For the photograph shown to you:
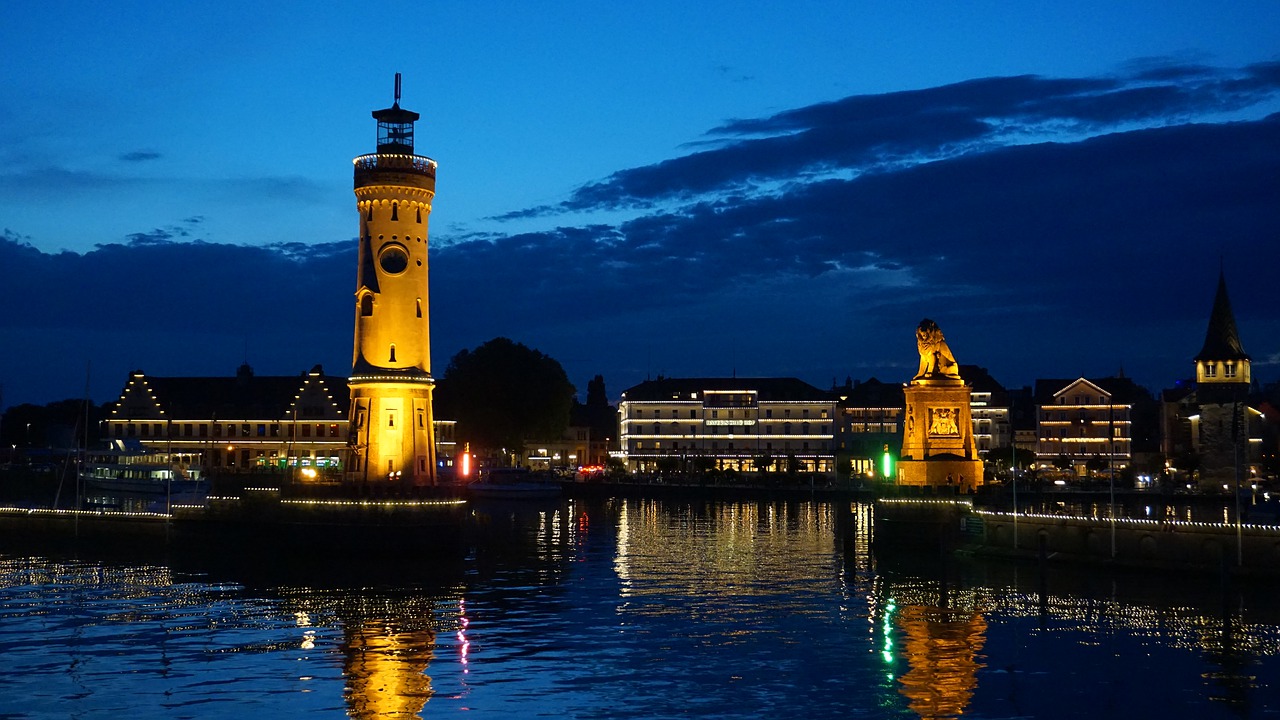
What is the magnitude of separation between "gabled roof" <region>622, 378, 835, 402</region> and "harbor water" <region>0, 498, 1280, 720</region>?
383 feet

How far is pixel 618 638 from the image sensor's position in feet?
119

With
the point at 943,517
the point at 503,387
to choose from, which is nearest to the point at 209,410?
the point at 503,387

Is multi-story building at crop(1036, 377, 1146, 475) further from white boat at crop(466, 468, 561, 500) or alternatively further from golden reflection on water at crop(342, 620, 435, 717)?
golden reflection on water at crop(342, 620, 435, 717)

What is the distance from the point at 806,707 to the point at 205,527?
43.3 metres

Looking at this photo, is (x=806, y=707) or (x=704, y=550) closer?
(x=806, y=707)

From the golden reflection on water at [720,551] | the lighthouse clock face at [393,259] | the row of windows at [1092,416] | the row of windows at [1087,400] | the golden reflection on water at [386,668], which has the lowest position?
the golden reflection on water at [720,551]

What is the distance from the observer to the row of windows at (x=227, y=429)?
13588 centimetres

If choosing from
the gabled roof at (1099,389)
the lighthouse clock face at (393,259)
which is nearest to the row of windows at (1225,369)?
the gabled roof at (1099,389)

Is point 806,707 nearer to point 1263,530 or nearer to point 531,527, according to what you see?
point 1263,530

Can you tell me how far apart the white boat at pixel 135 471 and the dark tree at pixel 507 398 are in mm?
29629

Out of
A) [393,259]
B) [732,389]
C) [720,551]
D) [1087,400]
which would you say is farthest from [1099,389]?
[393,259]

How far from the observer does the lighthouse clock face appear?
6203 cm

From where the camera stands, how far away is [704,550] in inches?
2611

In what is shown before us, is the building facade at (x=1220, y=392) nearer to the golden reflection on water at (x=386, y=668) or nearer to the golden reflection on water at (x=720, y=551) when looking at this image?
the golden reflection on water at (x=720, y=551)
